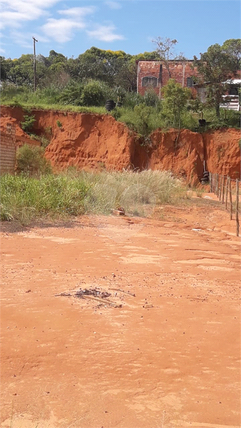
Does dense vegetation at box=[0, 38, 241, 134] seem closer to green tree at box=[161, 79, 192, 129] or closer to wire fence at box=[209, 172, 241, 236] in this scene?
green tree at box=[161, 79, 192, 129]

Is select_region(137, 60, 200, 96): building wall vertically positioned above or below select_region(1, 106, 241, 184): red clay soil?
above

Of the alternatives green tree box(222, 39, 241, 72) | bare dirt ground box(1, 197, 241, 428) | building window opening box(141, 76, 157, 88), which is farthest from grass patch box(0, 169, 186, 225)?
building window opening box(141, 76, 157, 88)

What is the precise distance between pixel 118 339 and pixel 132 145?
20.0 metres

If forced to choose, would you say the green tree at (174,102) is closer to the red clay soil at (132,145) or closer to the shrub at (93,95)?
the red clay soil at (132,145)

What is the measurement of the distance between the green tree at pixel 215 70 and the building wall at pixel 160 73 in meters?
6.37

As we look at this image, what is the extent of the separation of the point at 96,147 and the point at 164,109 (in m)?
4.08

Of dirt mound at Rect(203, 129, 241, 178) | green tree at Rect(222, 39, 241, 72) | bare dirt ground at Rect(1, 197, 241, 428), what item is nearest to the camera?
bare dirt ground at Rect(1, 197, 241, 428)

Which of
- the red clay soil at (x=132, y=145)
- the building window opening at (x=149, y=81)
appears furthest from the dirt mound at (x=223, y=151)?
the building window opening at (x=149, y=81)

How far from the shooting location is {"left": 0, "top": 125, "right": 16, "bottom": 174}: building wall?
48.1 feet

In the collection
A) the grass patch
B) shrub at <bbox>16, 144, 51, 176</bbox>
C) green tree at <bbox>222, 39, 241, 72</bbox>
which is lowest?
the grass patch

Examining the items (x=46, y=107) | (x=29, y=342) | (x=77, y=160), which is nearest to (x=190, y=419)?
(x=29, y=342)

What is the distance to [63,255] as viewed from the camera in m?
6.50

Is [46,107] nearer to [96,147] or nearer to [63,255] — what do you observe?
[96,147]

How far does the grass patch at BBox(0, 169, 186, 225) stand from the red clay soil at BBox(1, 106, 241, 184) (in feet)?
27.3
